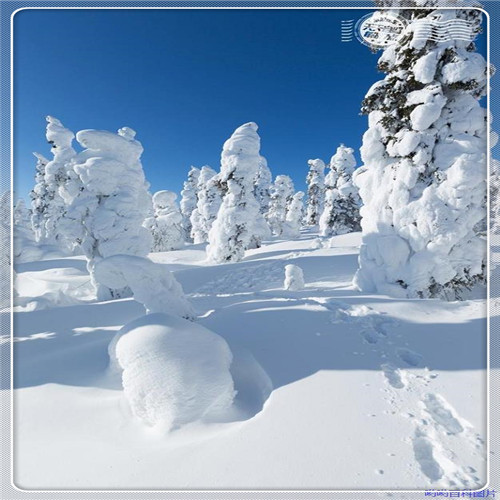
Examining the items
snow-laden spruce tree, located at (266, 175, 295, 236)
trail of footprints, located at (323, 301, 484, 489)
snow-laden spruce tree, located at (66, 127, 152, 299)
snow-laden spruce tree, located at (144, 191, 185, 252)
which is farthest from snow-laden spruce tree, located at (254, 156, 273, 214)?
trail of footprints, located at (323, 301, 484, 489)

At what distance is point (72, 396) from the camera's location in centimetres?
420

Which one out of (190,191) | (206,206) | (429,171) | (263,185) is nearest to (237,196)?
(206,206)

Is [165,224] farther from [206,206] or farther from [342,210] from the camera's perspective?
[342,210]

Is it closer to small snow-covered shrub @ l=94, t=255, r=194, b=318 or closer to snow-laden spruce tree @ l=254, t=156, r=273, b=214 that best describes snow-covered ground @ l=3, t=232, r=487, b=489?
small snow-covered shrub @ l=94, t=255, r=194, b=318

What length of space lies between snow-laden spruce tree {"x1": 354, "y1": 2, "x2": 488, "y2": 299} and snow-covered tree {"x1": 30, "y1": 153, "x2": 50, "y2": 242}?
3818cm

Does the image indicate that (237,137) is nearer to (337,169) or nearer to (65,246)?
(337,169)

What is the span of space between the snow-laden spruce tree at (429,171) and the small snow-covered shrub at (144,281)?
5978 mm

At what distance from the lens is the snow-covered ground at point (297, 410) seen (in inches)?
104

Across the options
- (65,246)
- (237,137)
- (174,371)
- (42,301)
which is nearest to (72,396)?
(174,371)

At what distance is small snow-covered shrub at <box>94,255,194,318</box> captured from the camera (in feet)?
19.4

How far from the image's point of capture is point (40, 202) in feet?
116

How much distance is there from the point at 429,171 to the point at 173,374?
29.1ft

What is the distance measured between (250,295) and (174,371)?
218 inches

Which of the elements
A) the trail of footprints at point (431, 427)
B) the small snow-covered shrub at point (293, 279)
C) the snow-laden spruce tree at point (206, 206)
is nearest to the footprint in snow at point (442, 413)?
the trail of footprints at point (431, 427)
